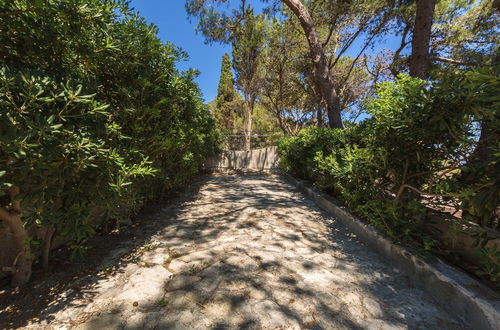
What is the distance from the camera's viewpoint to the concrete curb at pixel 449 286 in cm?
164

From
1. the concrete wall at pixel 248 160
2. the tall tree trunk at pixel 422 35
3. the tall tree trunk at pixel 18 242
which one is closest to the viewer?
the tall tree trunk at pixel 18 242

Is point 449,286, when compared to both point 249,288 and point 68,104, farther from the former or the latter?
point 68,104

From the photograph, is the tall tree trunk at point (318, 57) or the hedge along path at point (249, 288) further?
the tall tree trunk at point (318, 57)

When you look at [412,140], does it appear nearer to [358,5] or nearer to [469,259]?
[469,259]

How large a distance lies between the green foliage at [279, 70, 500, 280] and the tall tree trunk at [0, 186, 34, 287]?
12.6 ft

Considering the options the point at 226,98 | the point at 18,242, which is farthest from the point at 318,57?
the point at 226,98

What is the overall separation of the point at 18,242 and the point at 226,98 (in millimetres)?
22617

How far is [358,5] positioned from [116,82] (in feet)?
29.4

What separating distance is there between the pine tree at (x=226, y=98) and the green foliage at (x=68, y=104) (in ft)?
66.1

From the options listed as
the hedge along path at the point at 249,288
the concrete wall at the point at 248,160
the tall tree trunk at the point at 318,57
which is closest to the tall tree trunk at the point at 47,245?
the hedge along path at the point at 249,288

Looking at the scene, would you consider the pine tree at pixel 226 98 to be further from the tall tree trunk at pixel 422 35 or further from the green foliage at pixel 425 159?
the green foliage at pixel 425 159

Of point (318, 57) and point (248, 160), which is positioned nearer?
point (318, 57)

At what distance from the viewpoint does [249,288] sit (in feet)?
6.95

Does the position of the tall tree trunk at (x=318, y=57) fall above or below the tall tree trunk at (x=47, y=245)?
A: above
